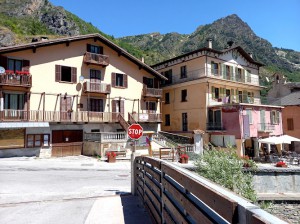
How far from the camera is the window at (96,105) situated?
97.1 ft

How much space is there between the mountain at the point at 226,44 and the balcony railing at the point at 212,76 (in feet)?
269

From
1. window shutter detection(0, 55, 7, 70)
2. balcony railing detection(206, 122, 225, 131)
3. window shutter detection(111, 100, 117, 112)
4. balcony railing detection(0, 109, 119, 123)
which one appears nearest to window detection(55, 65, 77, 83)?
balcony railing detection(0, 109, 119, 123)

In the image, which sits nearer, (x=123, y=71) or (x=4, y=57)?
(x=4, y=57)

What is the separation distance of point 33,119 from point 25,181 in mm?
12737

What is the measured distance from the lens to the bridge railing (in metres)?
1.85

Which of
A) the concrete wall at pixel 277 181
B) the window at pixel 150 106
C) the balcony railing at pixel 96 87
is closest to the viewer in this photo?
the concrete wall at pixel 277 181

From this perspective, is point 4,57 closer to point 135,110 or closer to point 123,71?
point 123,71

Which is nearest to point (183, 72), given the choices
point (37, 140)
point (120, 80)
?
point (120, 80)

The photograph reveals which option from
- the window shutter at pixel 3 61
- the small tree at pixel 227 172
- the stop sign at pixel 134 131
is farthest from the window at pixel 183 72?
the small tree at pixel 227 172

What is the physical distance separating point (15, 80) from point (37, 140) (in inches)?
224

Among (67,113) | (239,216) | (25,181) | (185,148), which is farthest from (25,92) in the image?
(239,216)

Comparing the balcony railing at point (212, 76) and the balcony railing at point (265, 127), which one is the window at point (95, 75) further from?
the balcony railing at point (265, 127)

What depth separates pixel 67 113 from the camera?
2686 cm

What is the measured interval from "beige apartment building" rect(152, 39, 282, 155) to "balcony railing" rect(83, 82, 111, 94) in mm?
11164
